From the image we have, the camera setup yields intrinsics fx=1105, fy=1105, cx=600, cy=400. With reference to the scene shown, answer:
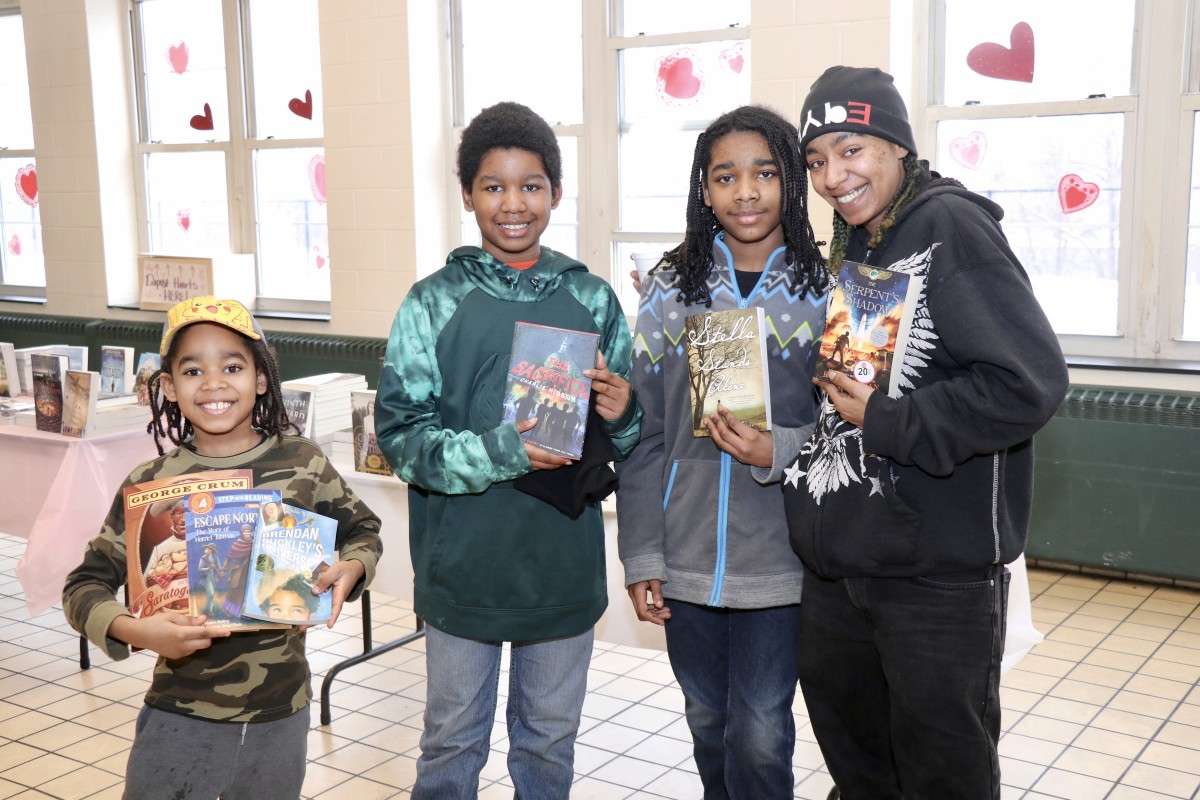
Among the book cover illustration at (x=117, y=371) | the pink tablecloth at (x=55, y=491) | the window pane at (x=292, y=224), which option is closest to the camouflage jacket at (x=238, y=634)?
the pink tablecloth at (x=55, y=491)

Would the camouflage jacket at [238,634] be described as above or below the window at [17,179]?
below

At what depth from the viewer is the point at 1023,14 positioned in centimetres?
422

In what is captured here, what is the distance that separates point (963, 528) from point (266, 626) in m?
1.06

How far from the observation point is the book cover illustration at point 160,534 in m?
1.66

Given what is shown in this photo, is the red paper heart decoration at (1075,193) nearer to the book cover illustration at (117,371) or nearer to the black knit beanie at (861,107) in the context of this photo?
the black knit beanie at (861,107)

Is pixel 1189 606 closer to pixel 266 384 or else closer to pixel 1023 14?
pixel 1023 14

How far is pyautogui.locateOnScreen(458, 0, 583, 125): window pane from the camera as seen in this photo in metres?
5.26

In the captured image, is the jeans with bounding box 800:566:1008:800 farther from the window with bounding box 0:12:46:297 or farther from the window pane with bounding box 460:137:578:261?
the window with bounding box 0:12:46:297

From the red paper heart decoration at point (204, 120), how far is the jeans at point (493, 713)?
5269 mm

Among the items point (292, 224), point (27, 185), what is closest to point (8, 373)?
point (292, 224)

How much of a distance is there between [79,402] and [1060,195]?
11.9 ft

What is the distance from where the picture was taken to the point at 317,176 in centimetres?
605

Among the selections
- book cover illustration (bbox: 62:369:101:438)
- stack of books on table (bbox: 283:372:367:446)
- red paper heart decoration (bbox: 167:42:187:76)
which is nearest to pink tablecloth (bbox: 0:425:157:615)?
book cover illustration (bbox: 62:369:101:438)

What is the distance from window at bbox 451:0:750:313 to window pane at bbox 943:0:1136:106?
0.91m
